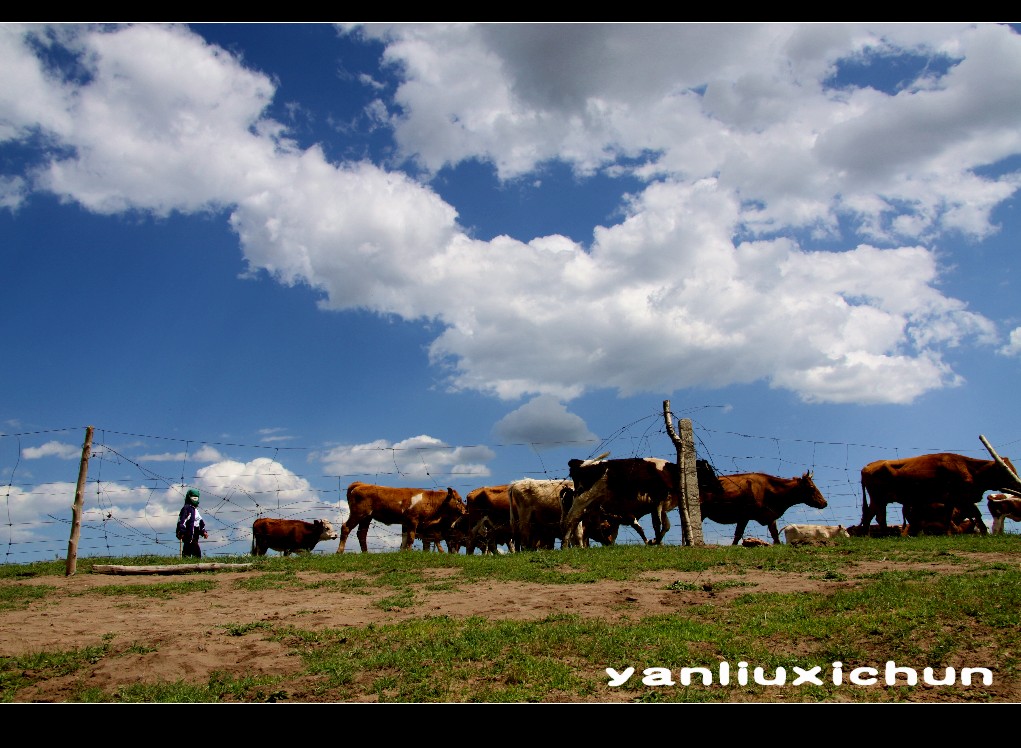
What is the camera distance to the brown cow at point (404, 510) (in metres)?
27.7

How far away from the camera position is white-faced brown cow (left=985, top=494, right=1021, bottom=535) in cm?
2658

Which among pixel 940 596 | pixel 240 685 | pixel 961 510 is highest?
pixel 961 510

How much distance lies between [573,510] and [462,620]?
43.4ft

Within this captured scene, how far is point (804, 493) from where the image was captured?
26422 millimetres

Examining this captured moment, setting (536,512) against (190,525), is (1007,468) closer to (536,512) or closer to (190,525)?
(536,512)

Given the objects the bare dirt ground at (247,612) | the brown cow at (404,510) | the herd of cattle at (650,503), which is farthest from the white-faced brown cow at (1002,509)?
the brown cow at (404,510)

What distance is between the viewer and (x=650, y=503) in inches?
896

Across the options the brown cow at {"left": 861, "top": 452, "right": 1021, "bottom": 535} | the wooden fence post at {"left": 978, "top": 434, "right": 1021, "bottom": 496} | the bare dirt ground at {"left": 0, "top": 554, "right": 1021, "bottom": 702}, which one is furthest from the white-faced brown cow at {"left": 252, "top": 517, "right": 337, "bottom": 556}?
the wooden fence post at {"left": 978, "top": 434, "right": 1021, "bottom": 496}

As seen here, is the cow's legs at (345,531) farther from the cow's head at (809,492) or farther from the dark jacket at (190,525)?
the cow's head at (809,492)

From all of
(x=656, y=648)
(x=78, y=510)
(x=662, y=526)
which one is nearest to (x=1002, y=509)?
(x=662, y=526)

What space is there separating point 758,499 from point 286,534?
21431mm

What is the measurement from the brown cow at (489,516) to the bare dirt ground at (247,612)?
13.8 metres
